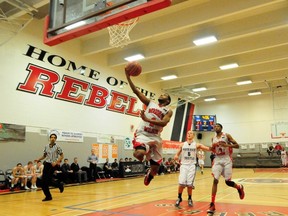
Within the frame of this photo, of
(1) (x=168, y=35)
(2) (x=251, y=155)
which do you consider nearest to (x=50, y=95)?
(1) (x=168, y=35)

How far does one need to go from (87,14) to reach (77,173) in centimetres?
892

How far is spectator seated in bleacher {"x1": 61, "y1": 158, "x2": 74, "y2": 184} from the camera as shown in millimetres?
12649

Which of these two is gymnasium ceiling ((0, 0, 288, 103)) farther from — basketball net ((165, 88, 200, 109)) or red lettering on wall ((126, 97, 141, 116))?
red lettering on wall ((126, 97, 141, 116))

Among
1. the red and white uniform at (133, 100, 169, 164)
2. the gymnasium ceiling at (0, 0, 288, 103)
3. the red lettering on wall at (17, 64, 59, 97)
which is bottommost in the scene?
the red and white uniform at (133, 100, 169, 164)

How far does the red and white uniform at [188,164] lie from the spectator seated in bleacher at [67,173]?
7078 mm

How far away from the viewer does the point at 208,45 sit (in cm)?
1535

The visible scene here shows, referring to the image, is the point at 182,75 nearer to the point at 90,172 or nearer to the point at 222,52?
the point at 222,52

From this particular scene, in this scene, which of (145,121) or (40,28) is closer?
(145,121)

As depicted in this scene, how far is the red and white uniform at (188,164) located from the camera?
22.4ft

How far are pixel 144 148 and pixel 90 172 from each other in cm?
1037

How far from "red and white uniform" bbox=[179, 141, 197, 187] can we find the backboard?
11.2 ft

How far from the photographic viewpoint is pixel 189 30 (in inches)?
539

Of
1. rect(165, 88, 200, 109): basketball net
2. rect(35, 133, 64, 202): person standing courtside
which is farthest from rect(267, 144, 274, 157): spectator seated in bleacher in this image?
rect(35, 133, 64, 202): person standing courtside

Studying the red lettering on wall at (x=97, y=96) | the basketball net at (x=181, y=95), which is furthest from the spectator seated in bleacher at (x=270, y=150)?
the red lettering on wall at (x=97, y=96)
